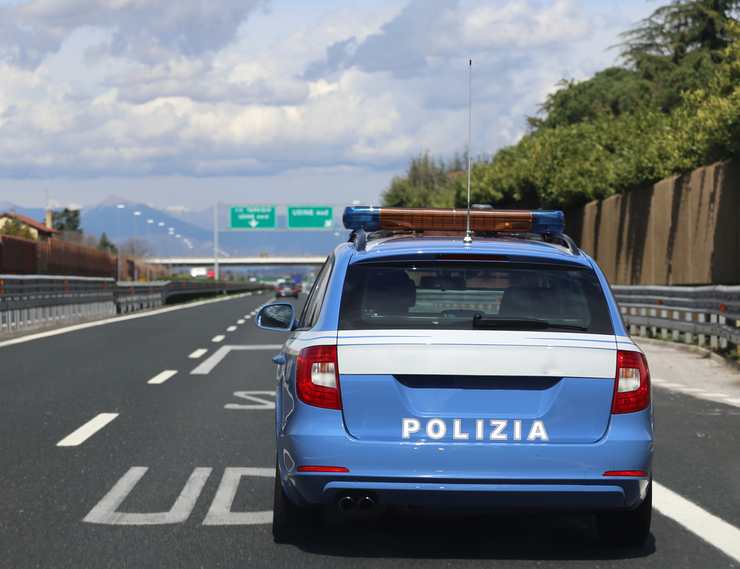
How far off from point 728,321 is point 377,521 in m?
12.2

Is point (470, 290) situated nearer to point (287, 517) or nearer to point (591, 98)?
point (287, 517)

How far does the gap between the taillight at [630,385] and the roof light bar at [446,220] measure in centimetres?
146

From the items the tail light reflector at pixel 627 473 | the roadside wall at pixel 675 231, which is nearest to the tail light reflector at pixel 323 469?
the tail light reflector at pixel 627 473

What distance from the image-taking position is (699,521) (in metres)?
5.98

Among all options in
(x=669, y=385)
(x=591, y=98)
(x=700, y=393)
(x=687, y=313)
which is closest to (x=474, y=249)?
(x=700, y=393)

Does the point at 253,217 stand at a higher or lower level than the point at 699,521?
higher

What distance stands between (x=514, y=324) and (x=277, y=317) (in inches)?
77.6

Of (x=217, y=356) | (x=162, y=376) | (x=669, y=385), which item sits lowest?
(x=217, y=356)

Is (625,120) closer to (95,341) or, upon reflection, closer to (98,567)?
(95,341)

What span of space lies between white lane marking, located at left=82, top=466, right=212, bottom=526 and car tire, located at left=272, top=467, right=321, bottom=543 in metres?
0.69

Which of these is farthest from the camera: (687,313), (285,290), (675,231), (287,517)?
(285,290)

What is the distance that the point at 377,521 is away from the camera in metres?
6.01

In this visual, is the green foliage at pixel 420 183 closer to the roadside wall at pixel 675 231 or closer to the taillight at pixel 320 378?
the roadside wall at pixel 675 231

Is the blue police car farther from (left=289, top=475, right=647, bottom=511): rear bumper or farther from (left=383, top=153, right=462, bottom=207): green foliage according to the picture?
(left=383, top=153, right=462, bottom=207): green foliage
